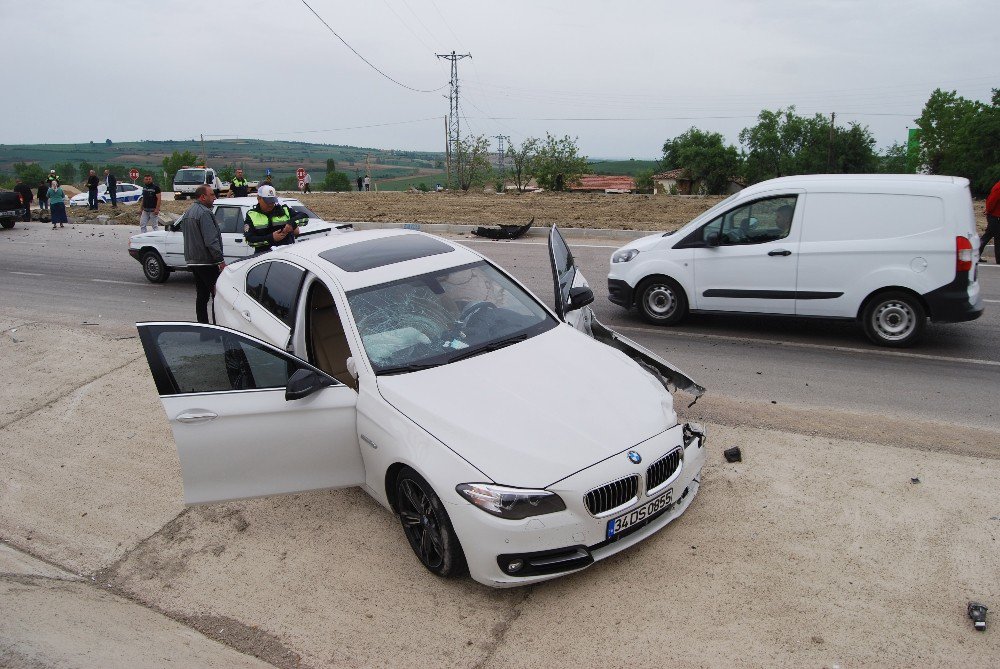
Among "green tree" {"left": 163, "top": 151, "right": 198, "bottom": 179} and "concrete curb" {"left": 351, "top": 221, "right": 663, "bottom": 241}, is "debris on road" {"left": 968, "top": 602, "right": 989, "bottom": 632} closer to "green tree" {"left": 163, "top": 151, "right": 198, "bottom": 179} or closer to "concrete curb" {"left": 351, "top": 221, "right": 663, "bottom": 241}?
"concrete curb" {"left": 351, "top": 221, "right": 663, "bottom": 241}

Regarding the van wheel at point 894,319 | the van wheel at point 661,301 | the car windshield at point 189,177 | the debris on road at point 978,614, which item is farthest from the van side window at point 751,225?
the car windshield at point 189,177

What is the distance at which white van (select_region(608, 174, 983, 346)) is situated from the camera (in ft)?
25.5

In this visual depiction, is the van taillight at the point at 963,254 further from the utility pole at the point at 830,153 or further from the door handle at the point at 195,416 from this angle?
the utility pole at the point at 830,153

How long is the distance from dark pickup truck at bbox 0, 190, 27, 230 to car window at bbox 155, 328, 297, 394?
22918mm

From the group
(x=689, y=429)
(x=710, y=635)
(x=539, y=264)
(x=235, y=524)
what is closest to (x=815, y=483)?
(x=689, y=429)

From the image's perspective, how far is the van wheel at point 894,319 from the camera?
8.02m

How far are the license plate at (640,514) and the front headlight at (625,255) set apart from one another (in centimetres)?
561

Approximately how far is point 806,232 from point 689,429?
458 centimetres

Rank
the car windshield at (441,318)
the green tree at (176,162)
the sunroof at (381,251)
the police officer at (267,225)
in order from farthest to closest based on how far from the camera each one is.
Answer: the green tree at (176,162) → the police officer at (267,225) → the sunroof at (381,251) → the car windshield at (441,318)

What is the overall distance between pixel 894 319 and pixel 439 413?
20.1 ft

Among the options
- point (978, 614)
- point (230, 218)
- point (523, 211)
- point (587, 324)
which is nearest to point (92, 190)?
point (523, 211)

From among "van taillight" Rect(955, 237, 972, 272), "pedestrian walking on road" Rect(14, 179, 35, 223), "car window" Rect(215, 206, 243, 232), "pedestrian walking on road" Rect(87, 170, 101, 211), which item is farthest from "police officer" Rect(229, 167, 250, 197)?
"van taillight" Rect(955, 237, 972, 272)

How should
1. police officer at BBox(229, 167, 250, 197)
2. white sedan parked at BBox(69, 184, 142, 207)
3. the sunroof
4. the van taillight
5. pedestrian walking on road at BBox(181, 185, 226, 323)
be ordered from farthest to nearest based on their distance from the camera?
1. white sedan parked at BBox(69, 184, 142, 207)
2. police officer at BBox(229, 167, 250, 197)
3. pedestrian walking on road at BBox(181, 185, 226, 323)
4. the van taillight
5. the sunroof

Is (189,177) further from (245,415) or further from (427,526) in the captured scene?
(427,526)
